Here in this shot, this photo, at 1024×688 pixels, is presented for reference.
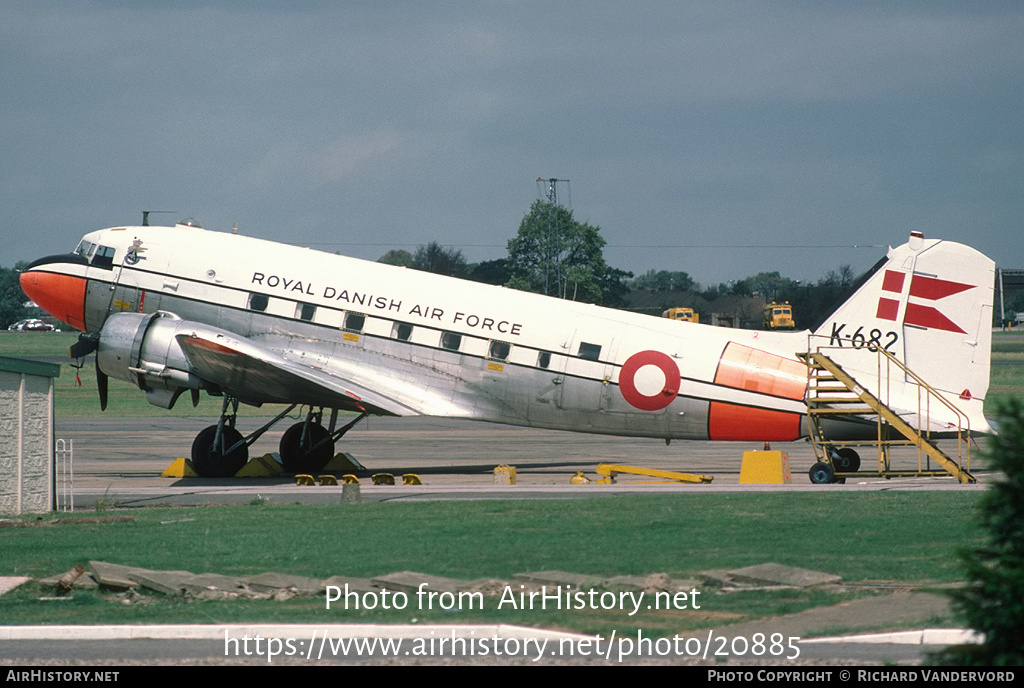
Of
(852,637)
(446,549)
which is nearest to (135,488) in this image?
(446,549)

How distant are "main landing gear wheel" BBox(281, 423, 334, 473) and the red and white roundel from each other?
25.1 feet

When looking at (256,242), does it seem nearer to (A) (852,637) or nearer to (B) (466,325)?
(B) (466,325)

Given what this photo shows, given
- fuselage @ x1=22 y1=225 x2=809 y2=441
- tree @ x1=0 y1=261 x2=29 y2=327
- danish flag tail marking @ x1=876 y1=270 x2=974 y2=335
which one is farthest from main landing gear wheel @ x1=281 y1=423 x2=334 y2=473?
tree @ x1=0 y1=261 x2=29 y2=327

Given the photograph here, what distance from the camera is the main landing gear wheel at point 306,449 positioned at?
27.4 meters

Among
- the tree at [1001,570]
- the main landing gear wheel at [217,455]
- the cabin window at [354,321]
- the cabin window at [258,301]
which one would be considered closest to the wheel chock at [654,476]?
the cabin window at [354,321]

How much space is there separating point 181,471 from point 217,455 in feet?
3.64

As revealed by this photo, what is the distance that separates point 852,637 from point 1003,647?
11.2ft

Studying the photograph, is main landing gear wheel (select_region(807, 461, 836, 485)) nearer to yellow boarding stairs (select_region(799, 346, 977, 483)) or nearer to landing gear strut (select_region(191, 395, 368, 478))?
yellow boarding stairs (select_region(799, 346, 977, 483))

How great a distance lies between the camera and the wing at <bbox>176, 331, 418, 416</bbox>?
23.8 m

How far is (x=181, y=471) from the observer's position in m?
25.9

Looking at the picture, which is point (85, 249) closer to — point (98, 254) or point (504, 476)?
point (98, 254)

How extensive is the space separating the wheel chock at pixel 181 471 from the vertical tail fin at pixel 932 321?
1485 cm

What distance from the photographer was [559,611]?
11.1 m

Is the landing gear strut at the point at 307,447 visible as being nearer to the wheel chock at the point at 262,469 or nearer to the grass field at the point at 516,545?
the wheel chock at the point at 262,469
